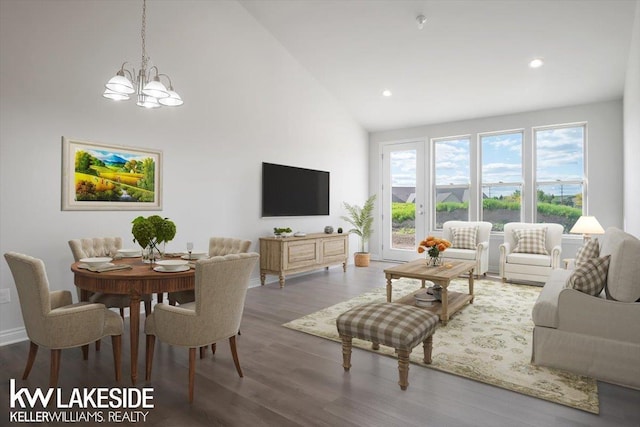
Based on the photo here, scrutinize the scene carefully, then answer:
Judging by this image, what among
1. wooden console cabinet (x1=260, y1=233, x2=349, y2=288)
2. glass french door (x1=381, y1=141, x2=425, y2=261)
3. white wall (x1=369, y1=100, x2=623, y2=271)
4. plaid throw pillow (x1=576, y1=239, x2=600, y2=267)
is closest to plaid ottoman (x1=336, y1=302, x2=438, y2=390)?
plaid throw pillow (x1=576, y1=239, x2=600, y2=267)

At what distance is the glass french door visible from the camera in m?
7.90

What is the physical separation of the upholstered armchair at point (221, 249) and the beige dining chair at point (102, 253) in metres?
0.26

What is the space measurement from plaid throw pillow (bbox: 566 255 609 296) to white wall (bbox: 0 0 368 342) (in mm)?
4038

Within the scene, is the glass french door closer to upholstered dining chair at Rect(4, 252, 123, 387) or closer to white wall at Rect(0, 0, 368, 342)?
white wall at Rect(0, 0, 368, 342)

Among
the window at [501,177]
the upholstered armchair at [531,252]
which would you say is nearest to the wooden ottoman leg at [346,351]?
the upholstered armchair at [531,252]

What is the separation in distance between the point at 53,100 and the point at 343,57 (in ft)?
13.3

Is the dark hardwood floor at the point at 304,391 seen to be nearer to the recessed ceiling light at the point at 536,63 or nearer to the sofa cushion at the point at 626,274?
the sofa cushion at the point at 626,274

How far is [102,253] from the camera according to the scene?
3.52 metres

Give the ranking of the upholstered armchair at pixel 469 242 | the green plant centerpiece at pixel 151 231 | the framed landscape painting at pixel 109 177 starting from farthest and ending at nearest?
the upholstered armchair at pixel 469 242, the framed landscape painting at pixel 109 177, the green plant centerpiece at pixel 151 231

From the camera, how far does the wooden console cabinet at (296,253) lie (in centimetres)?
560

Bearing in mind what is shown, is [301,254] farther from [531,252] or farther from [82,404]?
[82,404]

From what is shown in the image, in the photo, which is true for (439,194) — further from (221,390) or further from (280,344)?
(221,390)

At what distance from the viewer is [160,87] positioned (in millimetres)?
2867

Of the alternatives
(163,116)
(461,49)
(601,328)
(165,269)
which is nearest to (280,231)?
(163,116)
